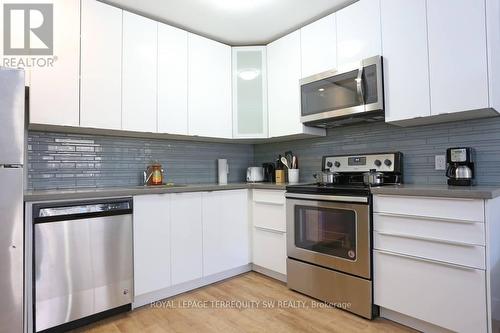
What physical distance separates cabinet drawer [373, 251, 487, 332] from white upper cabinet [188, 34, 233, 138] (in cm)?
176

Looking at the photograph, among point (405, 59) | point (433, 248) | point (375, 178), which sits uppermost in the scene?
point (405, 59)

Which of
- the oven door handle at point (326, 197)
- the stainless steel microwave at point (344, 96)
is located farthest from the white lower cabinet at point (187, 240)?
the stainless steel microwave at point (344, 96)

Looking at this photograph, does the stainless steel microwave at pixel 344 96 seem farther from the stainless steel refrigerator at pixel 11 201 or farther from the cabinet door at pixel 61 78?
the stainless steel refrigerator at pixel 11 201

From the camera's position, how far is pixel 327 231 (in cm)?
211

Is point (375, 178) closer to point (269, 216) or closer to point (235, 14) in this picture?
point (269, 216)

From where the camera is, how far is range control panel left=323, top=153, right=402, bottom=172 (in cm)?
222

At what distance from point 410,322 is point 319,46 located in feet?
6.90

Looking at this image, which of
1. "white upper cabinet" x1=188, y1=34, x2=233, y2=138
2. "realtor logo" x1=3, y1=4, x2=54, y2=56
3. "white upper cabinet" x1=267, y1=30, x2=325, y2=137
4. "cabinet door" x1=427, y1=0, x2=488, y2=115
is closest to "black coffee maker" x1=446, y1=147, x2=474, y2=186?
"cabinet door" x1=427, y1=0, x2=488, y2=115

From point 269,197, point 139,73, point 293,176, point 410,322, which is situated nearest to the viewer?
point 410,322

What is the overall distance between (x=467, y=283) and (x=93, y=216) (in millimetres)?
2186

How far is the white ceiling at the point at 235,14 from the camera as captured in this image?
2225 millimetres

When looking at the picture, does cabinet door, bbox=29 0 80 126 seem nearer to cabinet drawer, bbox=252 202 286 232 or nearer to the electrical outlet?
cabinet drawer, bbox=252 202 286 232

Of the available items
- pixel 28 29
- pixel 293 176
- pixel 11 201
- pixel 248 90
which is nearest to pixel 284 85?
pixel 248 90

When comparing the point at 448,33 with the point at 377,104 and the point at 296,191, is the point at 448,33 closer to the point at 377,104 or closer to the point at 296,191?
the point at 377,104
